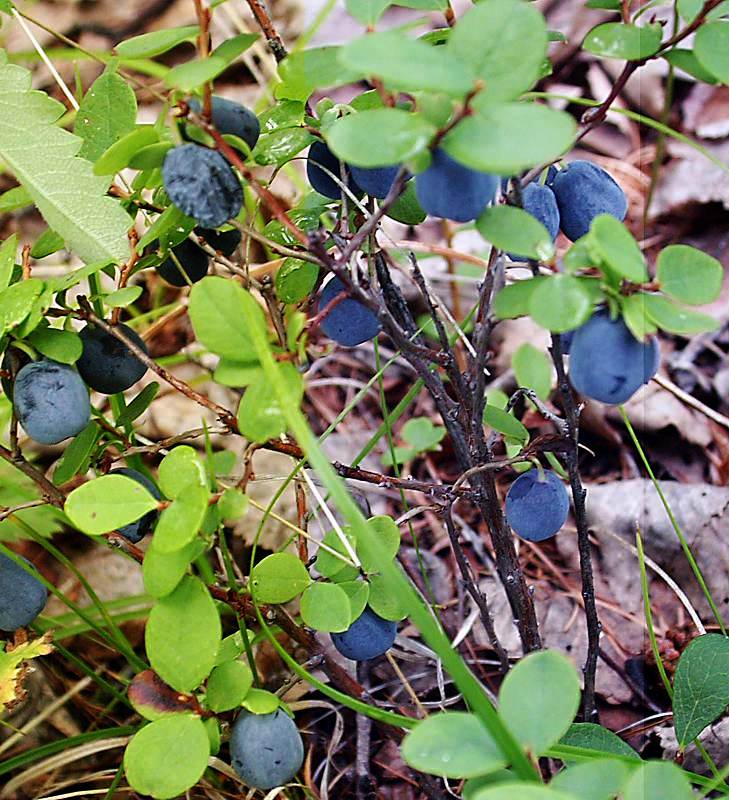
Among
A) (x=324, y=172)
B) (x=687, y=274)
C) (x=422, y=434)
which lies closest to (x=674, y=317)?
(x=687, y=274)

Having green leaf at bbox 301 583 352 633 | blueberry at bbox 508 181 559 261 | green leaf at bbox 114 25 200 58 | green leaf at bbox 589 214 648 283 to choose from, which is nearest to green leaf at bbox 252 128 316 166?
green leaf at bbox 114 25 200 58

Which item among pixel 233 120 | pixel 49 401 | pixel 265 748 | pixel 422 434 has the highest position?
pixel 233 120

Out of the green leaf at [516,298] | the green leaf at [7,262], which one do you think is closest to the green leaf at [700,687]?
the green leaf at [516,298]

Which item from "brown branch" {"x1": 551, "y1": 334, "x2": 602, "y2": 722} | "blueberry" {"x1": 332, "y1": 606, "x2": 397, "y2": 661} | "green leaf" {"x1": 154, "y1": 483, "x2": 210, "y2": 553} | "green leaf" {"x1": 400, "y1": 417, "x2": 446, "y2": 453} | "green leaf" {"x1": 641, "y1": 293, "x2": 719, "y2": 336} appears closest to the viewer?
"green leaf" {"x1": 641, "y1": 293, "x2": 719, "y2": 336}

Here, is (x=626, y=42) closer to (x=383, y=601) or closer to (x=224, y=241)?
(x=224, y=241)

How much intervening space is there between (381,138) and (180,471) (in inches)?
14.0

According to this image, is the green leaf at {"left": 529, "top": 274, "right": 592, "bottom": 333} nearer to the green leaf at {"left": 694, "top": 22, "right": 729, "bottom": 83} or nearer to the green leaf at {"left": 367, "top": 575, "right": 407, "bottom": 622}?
the green leaf at {"left": 694, "top": 22, "right": 729, "bottom": 83}

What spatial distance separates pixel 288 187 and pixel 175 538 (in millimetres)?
1590

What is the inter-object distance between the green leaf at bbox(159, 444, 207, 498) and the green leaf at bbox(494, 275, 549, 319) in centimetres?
29

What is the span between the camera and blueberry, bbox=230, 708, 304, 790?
896mm

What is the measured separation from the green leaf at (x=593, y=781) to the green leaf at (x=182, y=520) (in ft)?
1.14

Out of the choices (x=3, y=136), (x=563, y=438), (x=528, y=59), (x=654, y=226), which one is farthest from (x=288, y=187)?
(x=528, y=59)

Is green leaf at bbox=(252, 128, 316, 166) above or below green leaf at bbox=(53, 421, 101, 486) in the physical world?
above

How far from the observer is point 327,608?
0.91m
